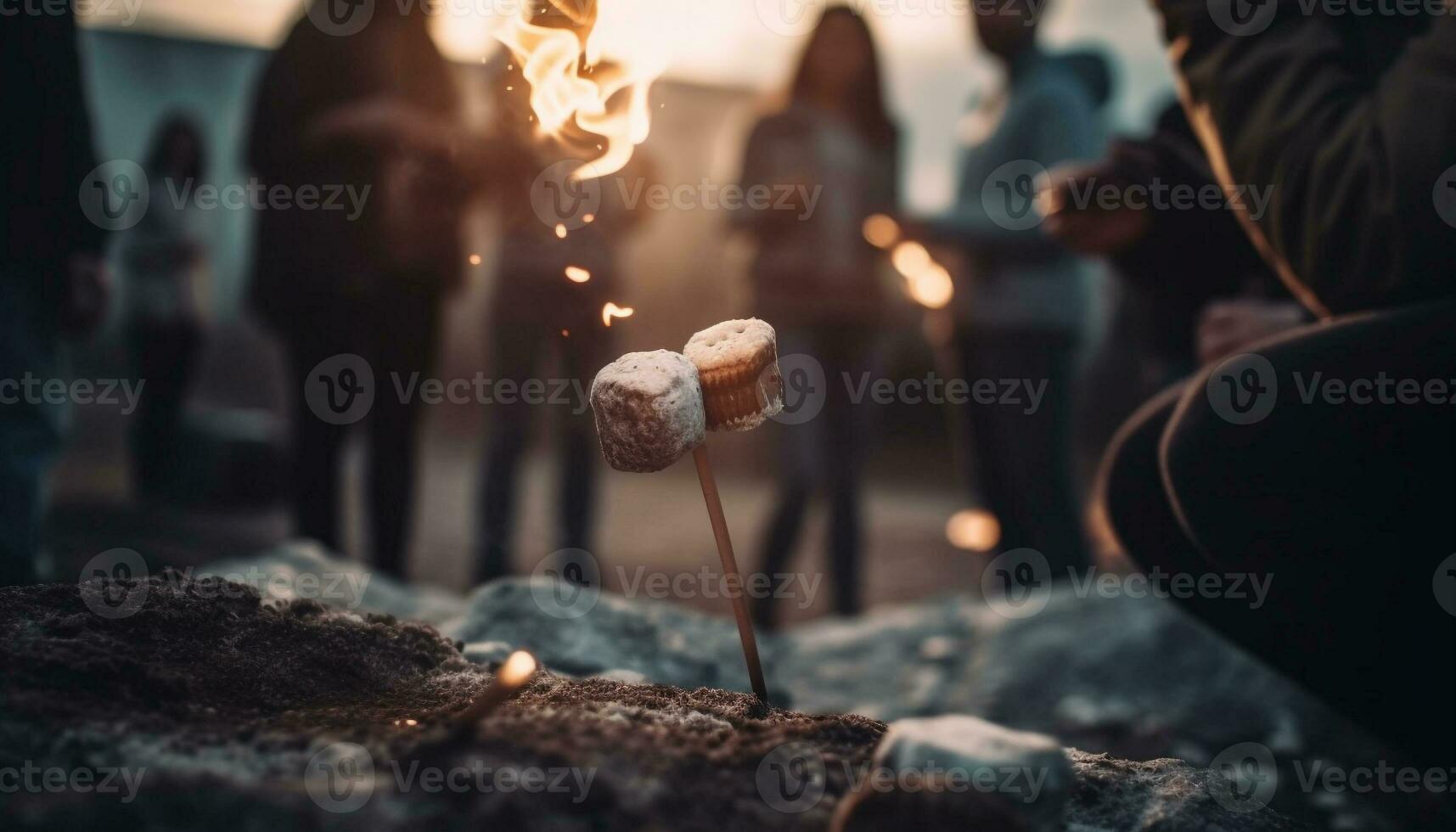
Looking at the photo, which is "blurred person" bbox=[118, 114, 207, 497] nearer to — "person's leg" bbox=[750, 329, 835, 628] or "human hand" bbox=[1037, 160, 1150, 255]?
"person's leg" bbox=[750, 329, 835, 628]

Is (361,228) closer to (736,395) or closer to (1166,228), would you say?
(736,395)

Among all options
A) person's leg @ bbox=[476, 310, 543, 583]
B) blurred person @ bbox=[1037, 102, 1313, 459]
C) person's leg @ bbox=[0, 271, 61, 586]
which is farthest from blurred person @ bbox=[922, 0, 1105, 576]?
person's leg @ bbox=[0, 271, 61, 586]

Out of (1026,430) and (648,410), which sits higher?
(648,410)

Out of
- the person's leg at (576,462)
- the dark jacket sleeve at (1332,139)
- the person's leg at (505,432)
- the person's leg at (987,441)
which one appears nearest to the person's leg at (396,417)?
the person's leg at (505,432)

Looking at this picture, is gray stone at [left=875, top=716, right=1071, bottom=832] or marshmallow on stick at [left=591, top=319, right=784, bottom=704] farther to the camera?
marshmallow on stick at [left=591, top=319, right=784, bottom=704]

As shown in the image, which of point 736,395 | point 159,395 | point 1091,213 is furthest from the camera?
point 159,395

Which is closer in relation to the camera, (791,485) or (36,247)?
(36,247)

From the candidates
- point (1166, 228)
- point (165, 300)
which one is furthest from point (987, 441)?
point (165, 300)
